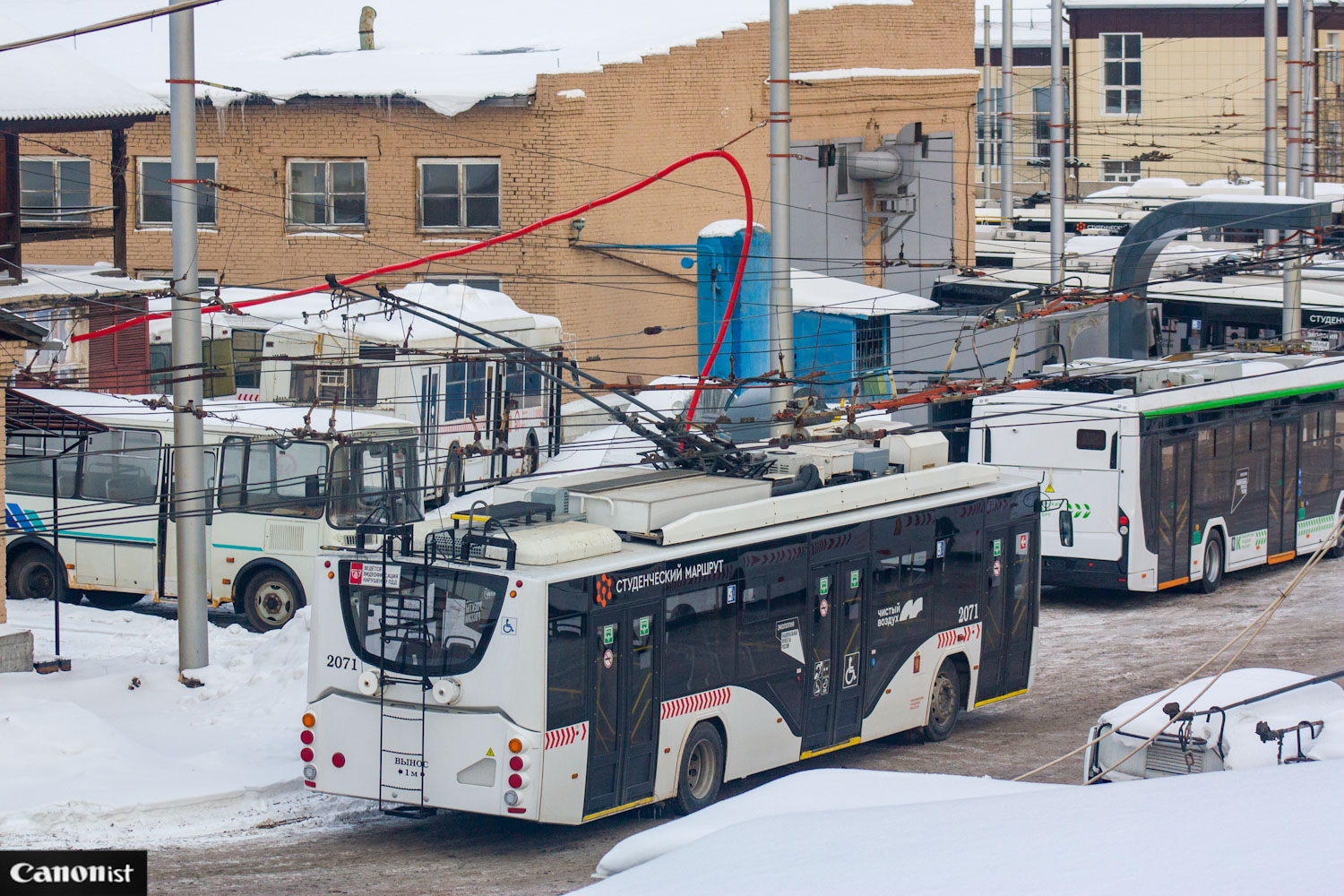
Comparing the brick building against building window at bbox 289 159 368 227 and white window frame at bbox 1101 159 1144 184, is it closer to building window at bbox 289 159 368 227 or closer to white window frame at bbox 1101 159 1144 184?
building window at bbox 289 159 368 227

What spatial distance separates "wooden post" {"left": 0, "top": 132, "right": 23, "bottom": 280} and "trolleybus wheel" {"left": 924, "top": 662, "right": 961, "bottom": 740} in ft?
32.1

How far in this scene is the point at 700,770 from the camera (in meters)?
13.3

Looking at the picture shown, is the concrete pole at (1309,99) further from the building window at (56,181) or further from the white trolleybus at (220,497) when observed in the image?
the white trolleybus at (220,497)

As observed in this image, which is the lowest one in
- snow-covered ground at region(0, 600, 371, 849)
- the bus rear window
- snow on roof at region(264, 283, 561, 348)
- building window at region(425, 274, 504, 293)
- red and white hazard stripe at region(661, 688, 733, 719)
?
snow-covered ground at region(0, 600, 371, 849)

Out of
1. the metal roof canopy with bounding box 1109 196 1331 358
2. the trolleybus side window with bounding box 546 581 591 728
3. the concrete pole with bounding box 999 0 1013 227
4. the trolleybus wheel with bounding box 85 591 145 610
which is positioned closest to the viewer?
the trolleybus side window with bounding box 546 581 591 728

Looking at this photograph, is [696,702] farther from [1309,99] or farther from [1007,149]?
[1309,99]

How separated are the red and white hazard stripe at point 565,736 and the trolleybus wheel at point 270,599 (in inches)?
352

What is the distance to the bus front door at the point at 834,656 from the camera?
1415cm

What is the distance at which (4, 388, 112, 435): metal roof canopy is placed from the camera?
17359mm

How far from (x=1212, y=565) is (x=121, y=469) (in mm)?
14225

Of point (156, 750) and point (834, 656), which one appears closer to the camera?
point (156, 750)

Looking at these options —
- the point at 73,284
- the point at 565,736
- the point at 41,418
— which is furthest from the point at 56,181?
the point at 565,736

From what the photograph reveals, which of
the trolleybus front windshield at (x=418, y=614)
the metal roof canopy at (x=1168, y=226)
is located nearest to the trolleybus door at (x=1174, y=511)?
the metal roof canopy at (x=1168, y=226)

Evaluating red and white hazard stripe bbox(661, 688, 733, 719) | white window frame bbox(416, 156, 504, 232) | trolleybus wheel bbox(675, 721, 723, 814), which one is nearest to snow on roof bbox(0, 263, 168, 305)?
red and white hazard stripe bbox(661, 688, 733, 719)
